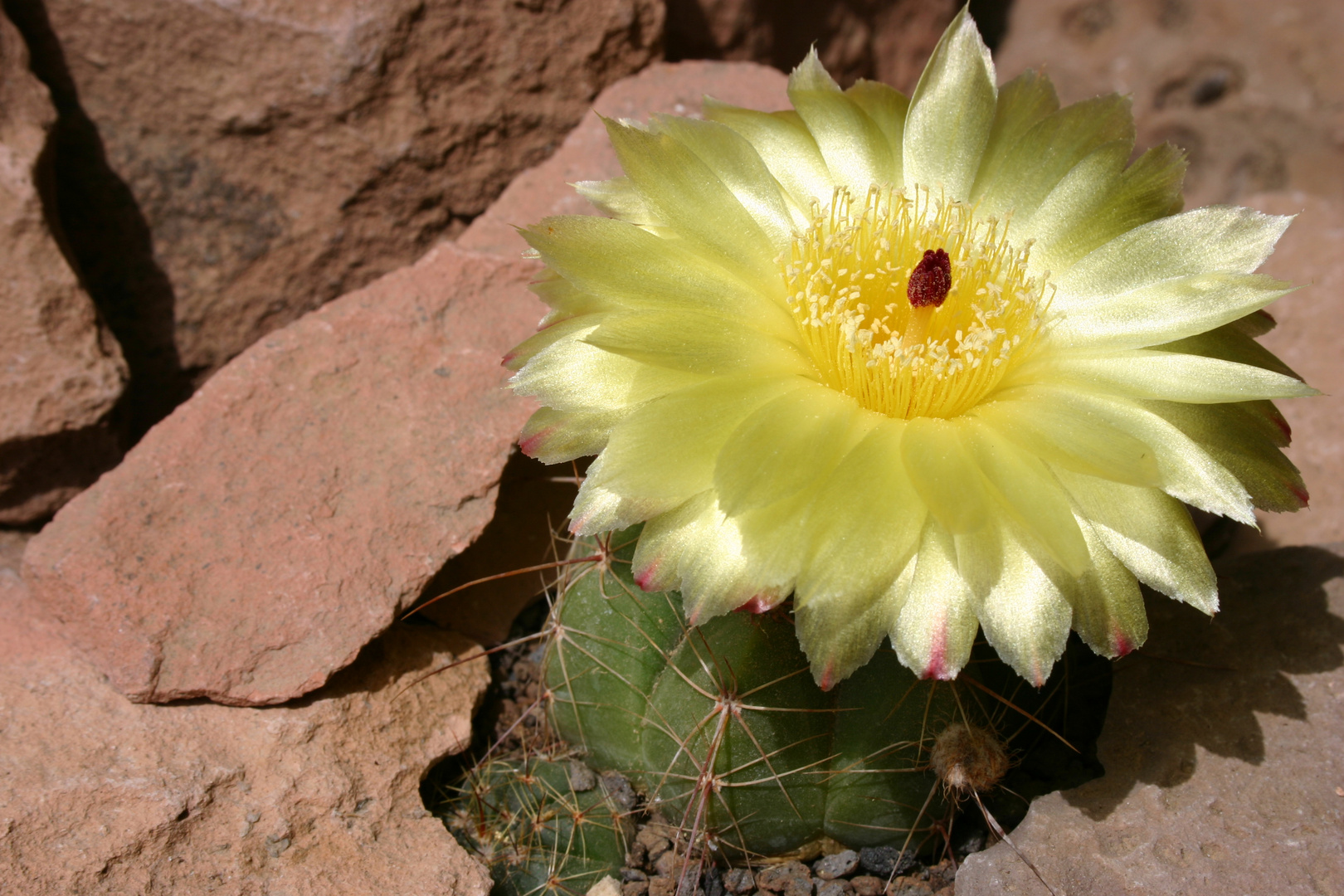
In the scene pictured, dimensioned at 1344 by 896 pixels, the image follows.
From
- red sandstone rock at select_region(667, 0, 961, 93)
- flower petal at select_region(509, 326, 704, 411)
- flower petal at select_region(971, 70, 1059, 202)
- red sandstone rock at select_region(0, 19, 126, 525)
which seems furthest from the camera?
red sandstone rock at select_region(667, 0, 961, 93)

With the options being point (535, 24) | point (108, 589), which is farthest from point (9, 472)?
point (535, 24)

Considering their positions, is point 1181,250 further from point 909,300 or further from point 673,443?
point 673,443

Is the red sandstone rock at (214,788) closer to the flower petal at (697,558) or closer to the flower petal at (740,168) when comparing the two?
the flower petal at (697,558)

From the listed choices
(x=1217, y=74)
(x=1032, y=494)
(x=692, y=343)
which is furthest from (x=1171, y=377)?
(x=1217, y=74)

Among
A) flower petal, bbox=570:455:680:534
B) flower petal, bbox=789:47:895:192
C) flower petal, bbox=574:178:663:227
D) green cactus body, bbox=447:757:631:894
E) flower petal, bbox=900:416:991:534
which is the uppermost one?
flower petal, bbox=789:47:895:192

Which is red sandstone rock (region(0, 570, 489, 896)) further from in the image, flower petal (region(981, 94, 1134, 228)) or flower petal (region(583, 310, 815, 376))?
flower petal (region(981, 94, 1134, 228))

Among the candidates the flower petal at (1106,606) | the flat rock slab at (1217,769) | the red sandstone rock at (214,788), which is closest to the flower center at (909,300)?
the flower petal at (1106,606)

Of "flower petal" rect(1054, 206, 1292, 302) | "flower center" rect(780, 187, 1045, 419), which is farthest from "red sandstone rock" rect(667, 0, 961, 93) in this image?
"flower petal" rect(1054, 206, 1292, 302)
